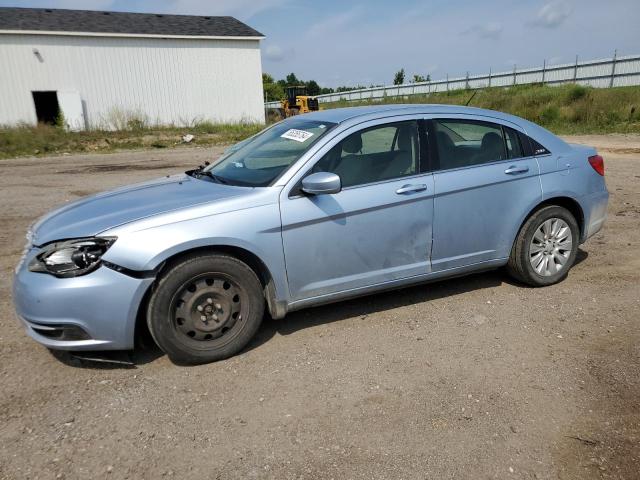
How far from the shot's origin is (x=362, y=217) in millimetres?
3746

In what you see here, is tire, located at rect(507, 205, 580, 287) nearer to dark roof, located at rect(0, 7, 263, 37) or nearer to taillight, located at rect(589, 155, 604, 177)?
taillight, located at rect(589, 155, 604, 177)

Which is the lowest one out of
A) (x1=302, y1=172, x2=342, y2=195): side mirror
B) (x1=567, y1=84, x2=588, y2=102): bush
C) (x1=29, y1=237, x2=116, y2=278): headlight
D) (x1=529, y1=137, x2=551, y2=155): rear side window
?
(x1=29, y1=237, x2=116, y2=278): headlight

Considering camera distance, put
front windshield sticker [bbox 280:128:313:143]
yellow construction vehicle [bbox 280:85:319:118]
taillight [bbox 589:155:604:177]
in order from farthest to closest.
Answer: yellow construction vehicle [bbox 280:85:319:118], taillight [bbox 589:155:604:177], front windshield sticker [bbox 280:128:313:143]

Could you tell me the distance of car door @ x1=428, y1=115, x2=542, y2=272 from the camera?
4.10 meters

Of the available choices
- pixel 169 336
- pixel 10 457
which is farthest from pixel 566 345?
pixel 10 457

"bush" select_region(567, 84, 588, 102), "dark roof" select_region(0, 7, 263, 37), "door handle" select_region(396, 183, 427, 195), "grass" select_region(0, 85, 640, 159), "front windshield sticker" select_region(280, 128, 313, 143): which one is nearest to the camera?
"door handle" select_region(396, 183, 427, 195)

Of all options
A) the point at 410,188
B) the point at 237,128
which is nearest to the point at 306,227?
the point at 410,188

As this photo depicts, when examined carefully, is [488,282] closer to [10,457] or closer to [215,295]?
[215,295]

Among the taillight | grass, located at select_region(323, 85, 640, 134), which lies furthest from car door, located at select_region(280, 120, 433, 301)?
grass, located at select_region(323, 85, 640, 134)

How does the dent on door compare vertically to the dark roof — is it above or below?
below

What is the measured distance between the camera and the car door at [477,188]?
410 centimetres

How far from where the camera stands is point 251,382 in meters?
3.26

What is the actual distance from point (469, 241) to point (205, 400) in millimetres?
2466

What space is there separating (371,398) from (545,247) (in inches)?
97.9
